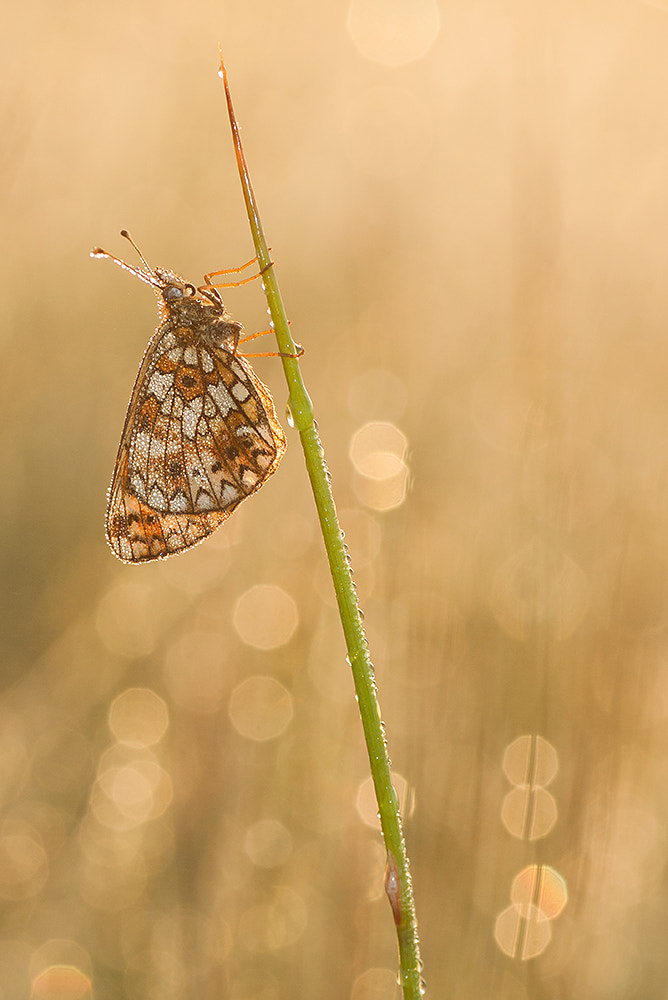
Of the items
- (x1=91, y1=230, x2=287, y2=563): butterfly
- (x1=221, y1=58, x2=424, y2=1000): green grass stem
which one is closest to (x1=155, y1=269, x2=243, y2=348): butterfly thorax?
(x1=91, y1=230, x2=287, y2=563): butterfly

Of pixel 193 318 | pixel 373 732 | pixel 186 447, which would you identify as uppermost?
pixel 193 318

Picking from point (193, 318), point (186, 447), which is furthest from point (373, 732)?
point (193, 318)

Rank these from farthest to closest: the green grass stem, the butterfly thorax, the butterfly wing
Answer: the butterfly thorax
the butterfly wing
the green grass stem

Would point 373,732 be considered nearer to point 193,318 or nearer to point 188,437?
point 188,437

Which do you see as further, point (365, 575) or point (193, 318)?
point (365, 575)

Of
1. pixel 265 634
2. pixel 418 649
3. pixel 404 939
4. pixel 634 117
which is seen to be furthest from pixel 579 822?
pixel 634 117

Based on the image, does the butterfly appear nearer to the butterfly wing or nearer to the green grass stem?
the butterfly wing

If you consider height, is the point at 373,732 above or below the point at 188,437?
below
